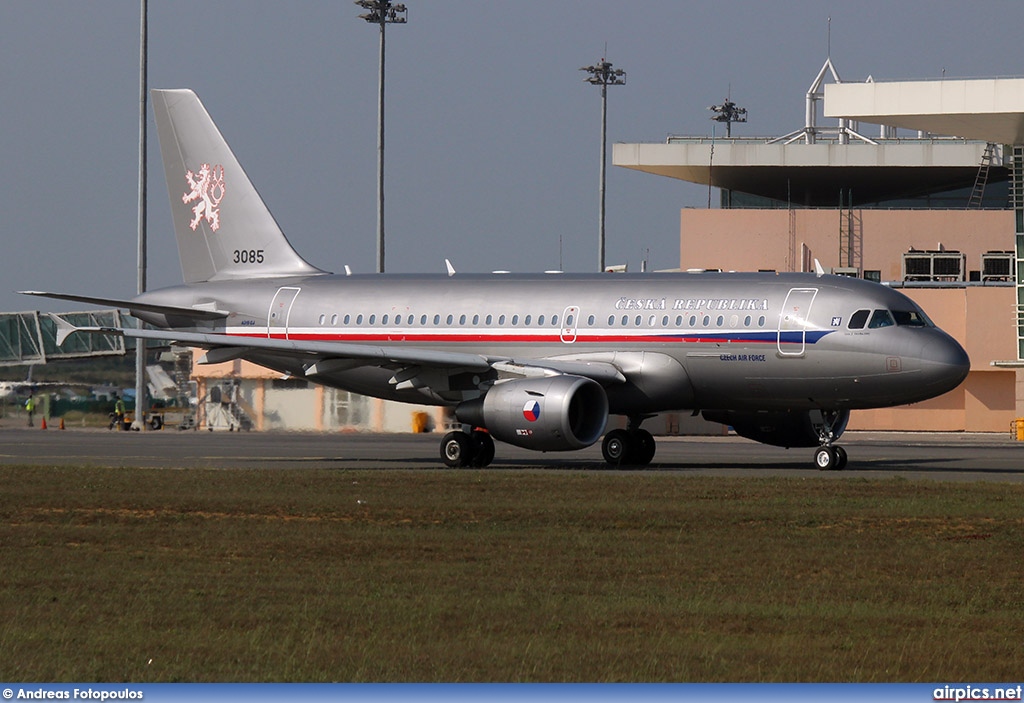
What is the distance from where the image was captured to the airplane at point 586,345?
30.0m

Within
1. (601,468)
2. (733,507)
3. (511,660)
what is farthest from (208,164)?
(511,660)

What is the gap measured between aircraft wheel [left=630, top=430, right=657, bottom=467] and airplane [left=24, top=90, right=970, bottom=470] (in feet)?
0.14

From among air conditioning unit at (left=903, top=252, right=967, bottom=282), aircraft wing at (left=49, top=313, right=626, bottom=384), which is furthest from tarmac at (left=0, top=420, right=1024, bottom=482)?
air conditioning unit at (left=903, top=252, right=967, bottom=282)

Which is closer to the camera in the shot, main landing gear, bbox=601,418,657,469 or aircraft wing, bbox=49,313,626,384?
aircraft wing, bbox=49,313,626,384

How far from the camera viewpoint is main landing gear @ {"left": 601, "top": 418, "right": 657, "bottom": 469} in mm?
32688

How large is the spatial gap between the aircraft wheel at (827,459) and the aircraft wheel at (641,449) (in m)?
3.54

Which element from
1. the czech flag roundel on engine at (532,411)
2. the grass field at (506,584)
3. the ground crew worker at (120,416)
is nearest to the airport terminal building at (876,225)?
the ground crew worker at (120,416)

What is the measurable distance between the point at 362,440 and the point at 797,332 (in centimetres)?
1881

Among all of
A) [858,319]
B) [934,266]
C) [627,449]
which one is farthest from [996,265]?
[858,319]

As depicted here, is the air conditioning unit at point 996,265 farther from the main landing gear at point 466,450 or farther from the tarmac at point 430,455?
the main landing gear at point 466,450

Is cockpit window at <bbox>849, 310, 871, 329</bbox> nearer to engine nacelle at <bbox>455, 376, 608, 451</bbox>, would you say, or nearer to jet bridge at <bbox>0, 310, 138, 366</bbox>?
engine nacelle at <bbox>455, 376, 608, 451</bbox>

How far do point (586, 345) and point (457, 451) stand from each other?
3443mm

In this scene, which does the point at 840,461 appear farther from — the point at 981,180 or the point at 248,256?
the point at 981,180

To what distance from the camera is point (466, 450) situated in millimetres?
31562
